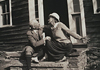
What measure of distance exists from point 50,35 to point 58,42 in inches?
14.5

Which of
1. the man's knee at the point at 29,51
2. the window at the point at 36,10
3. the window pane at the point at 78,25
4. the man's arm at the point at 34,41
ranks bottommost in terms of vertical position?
the man's knee at the point at 29,51

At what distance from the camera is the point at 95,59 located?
16.1 feet

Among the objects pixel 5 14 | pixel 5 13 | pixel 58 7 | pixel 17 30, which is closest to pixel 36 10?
pixel 17 30

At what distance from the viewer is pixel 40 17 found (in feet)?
19.8

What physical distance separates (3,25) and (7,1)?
4.15 ft

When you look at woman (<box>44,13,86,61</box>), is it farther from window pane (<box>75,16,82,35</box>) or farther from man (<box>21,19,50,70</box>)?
window pane (<box>75,16,82,35</box>)

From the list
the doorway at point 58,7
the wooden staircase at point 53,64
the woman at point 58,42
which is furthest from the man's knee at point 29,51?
the doorway at point 58,7

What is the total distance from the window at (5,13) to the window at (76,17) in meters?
3.35

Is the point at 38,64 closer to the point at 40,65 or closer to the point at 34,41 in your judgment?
the point at 40,65

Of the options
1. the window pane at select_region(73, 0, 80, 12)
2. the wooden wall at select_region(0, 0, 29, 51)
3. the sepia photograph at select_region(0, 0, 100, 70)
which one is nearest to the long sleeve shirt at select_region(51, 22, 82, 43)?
the sepia photograph at select_region(0, 0, 100, 70)

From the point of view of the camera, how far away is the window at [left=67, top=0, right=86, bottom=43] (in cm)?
522

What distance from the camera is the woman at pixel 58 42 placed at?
11.1 feet

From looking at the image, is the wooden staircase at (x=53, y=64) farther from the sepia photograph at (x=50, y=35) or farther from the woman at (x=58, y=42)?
the woman at (x=58, y=42)

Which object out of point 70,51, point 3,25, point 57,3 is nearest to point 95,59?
point 70,51
